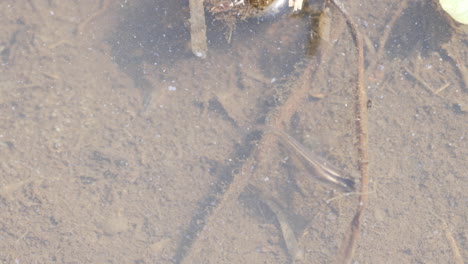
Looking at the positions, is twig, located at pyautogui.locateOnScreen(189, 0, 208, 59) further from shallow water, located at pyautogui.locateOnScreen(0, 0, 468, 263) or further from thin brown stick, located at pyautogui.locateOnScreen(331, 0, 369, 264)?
thin brown stick, located at pyautogui.locateOnScreen(331, 0, 369, 264)

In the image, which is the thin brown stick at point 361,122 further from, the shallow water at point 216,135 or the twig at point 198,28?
the twig at point 198,28

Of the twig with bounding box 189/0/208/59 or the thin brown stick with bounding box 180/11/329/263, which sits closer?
the twig with bounding box 189/0/208/59

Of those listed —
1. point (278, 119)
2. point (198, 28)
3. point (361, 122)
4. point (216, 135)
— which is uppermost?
point (198, 28)

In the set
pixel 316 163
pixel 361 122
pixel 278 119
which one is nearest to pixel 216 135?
pixel 278 119

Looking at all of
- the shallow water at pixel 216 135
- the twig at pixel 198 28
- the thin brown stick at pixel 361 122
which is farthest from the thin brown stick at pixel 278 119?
the twig at pixel 198 28

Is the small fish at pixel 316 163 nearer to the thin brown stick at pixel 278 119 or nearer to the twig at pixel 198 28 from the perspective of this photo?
the thin brown stick at pixel 278 119

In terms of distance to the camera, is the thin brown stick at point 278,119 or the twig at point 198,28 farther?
the thin brown stick at point 278,119

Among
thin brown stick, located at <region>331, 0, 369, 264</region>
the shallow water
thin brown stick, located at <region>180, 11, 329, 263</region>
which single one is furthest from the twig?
thin brown stick, located at <region>331, 0, 369, 264</region>

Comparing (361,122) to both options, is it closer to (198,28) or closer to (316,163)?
(316,163)

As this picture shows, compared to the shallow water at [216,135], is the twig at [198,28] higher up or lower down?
higher up

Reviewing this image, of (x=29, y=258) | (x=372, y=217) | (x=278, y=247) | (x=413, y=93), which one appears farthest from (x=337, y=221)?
(x=29, y=258)

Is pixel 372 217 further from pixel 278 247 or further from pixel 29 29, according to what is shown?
pixel 29 29
